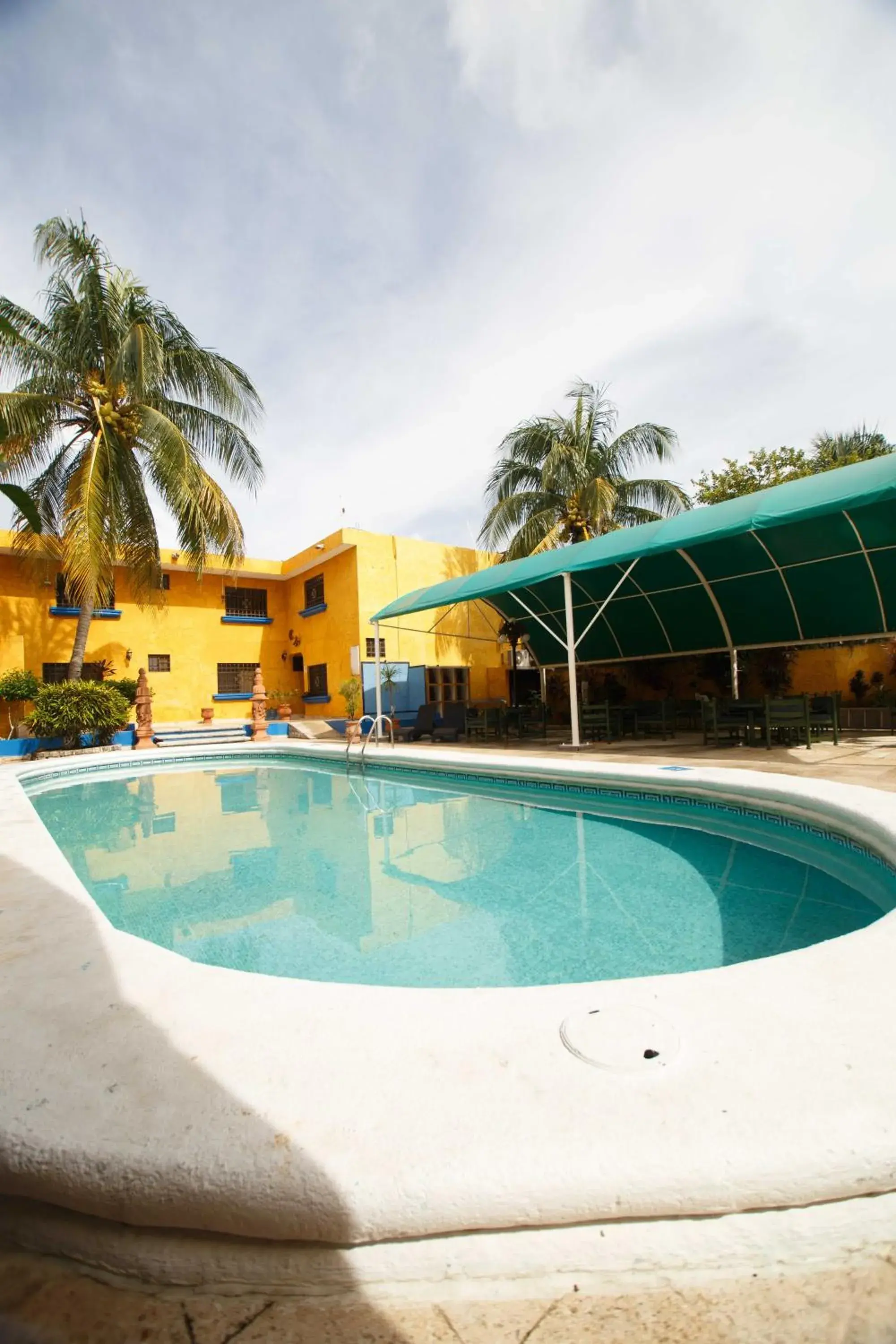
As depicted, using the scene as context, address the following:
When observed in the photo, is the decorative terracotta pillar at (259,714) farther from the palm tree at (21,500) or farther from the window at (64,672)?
the palm tree at (21,500)

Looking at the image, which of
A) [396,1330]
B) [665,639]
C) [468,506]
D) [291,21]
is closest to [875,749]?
[665,639]

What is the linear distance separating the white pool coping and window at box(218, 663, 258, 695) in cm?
1902

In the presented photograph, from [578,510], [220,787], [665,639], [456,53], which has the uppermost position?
[456,53]

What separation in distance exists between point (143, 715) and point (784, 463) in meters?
18.7

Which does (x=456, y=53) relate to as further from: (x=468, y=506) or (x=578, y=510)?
(x=468, y=506)

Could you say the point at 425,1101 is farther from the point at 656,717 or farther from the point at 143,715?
the point at 143,715

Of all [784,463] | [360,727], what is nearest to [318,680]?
[360,727]

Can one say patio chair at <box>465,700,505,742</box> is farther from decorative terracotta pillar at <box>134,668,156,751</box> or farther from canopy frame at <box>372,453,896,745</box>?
decorative terracotta pillar at <box>134,668,156,751</box>

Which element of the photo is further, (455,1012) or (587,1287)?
(455,1012)

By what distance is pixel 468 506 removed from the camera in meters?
24.2

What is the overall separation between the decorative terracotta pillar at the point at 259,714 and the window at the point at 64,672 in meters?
4.62

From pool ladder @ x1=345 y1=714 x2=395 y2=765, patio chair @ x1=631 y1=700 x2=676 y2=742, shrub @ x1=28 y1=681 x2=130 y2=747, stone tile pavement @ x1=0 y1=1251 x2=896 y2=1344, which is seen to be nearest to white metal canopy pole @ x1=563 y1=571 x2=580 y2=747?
patio chair @ x1=631 y1=700 x2=676 y2=742

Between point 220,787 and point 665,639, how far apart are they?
10.1 meters

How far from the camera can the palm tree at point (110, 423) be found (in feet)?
40.7
